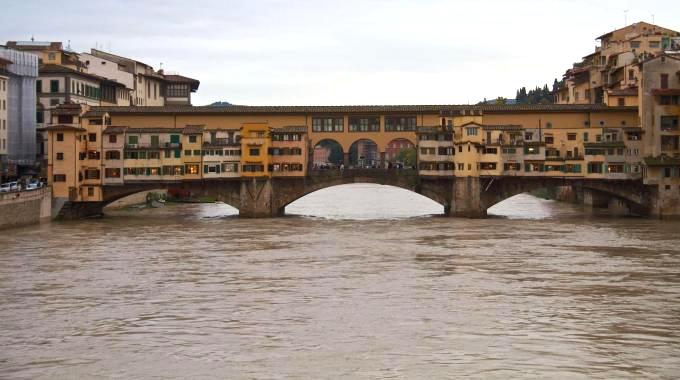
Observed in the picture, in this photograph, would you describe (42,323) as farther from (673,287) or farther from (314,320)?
(673,287)

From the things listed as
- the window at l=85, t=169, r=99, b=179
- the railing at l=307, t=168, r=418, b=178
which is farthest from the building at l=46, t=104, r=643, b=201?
the railing at l=307, t=168, r=418, b=178

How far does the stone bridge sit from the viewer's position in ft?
237

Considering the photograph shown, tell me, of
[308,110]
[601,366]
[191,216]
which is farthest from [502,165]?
[601,366]

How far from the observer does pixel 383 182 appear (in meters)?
74.5

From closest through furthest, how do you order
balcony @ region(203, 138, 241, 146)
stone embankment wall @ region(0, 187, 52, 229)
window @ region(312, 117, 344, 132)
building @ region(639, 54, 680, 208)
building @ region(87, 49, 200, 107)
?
stone embankment wall @ region(0, 187, 52, 229) → building @ region(639, 54, 680, 208) → balcony @ region(203, 138, 241, 146) → window @ region(312, 117, 344, 132) → building @ region(87, 49, 200, 107)

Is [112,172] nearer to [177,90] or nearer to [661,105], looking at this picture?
[661,105]

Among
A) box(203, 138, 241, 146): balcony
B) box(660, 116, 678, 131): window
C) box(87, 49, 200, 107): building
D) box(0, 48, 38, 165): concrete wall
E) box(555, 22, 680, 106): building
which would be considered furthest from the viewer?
box(87, 49, 200, 107): building

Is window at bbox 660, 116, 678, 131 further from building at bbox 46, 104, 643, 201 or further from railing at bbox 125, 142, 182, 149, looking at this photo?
railing at bbox 125, 142, 182, 149

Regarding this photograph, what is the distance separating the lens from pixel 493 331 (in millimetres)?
29531

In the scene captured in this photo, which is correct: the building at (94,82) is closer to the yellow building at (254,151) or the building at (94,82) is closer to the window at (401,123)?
the yellow building at (254,151)

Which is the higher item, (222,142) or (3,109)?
(3,109)

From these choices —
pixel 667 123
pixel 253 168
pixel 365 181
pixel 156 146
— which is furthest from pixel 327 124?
pixel 667 123

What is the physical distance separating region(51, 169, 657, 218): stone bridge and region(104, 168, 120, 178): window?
2.49 feet

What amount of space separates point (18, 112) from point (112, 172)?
10.6 m
